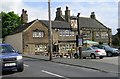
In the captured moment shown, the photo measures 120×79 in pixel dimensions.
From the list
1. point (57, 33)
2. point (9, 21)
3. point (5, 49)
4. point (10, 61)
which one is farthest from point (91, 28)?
point (10, 61)

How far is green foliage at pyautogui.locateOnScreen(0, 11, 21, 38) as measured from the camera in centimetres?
7638

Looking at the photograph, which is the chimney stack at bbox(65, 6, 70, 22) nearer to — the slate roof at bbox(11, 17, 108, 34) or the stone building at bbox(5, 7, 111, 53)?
the stone building at bbox(5, 7, 111, 53)

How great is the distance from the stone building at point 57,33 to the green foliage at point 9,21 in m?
11.2

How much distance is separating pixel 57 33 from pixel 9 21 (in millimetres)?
22796

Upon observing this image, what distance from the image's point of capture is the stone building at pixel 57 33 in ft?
180

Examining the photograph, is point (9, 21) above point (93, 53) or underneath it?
above

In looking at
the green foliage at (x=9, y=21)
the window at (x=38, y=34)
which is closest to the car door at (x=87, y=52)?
the window at (x=38, y=34)

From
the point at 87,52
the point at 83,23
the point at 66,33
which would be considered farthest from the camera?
the point at 83,23

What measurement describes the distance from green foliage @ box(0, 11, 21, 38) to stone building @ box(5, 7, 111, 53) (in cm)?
1124

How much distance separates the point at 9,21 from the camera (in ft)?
257

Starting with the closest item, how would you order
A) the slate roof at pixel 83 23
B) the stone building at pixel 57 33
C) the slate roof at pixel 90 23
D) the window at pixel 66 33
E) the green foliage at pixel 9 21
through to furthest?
the stone building at pixel 57 33 < the window at pixel 66 33 < the slate roof at pixel 83 23 < the slate roof at pixel 90 23 < the green foliage at pixel 9 21

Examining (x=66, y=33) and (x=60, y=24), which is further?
(x=60, y=24)

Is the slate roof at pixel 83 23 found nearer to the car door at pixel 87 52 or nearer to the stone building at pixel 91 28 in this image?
the stone building at pixel 91 28

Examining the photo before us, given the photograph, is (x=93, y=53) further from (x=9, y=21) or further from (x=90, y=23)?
(x=9, y=21)
